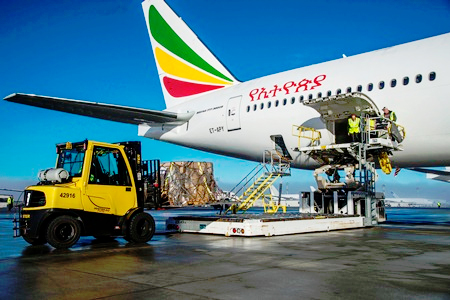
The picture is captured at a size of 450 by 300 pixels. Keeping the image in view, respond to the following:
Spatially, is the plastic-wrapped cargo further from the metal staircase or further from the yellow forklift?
the yellow forklift

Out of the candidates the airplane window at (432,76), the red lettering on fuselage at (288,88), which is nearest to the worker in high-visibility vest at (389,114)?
the airplane window at (432,76)

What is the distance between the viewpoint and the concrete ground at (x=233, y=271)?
494 centimetres

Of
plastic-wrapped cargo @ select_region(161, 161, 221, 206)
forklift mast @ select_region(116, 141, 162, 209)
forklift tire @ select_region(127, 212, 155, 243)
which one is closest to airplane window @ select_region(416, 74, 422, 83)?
forklift mast @ select_region(116, 141, 162, 209)

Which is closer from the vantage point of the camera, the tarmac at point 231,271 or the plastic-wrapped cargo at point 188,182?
the tarmac at point 231,271

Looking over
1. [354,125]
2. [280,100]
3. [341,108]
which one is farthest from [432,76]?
[280,100]

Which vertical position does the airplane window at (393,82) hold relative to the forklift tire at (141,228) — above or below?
above

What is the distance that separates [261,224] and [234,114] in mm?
7705

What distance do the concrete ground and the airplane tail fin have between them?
13143 mm

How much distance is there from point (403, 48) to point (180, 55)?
35.8 feet

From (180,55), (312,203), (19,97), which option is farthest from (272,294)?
(180,55)

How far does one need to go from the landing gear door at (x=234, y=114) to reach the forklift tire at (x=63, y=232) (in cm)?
1000

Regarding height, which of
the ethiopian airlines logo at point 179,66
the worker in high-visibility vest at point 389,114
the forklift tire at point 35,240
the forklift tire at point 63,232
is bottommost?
the forklift tire at point 35,240

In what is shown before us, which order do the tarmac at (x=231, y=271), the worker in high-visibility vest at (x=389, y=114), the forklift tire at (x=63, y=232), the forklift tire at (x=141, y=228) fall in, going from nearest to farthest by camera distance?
the tarmac at (x=231, y=271) → the forklift tire at (x=63, y=232) → the forklift tire at (x=141, y=228) → the worker in high-visibility vest at (x=389, y=114)

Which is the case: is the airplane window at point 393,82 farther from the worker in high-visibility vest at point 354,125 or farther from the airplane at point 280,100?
the worker in high-visibility vest at point 354,125
